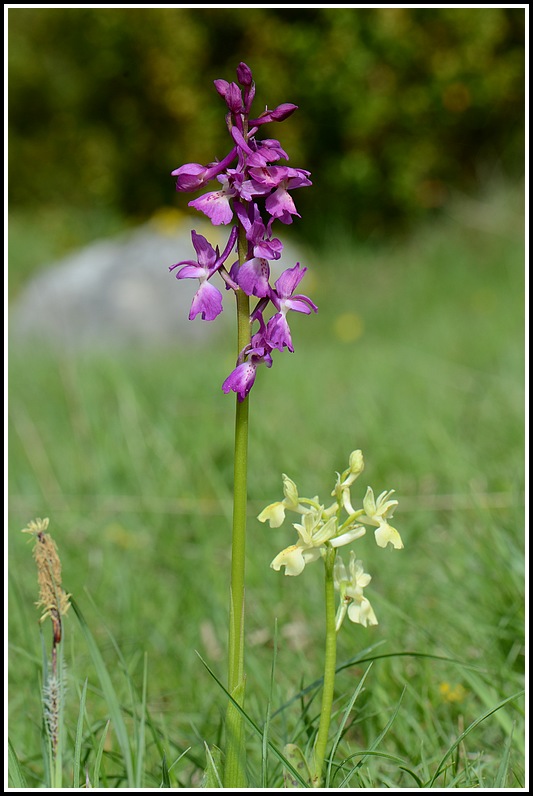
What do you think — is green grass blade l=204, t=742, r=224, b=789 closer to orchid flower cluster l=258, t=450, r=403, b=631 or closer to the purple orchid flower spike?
orchid flower cluster l=258, t=450, r=403, b=631

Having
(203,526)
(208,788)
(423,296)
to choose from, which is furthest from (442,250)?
(208,788)

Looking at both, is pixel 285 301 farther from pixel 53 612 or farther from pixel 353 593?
pixel 53 612

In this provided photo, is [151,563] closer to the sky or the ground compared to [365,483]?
closer to the ground

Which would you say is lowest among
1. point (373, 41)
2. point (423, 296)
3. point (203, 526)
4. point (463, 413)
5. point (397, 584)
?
point (397, 584)

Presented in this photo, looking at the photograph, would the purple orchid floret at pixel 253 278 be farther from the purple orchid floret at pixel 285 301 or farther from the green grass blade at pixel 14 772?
the green grass blade at pixel 14 772

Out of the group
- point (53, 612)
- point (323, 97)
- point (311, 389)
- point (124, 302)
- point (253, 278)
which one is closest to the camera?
point (253, 278)

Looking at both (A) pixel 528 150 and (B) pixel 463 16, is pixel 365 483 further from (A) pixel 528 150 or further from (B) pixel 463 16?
(B) pixel 463 16

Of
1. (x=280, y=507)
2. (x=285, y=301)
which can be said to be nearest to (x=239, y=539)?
(x=280, y=507)
